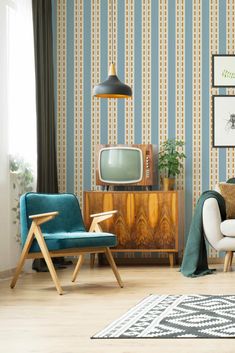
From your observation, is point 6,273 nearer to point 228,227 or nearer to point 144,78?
point 228,227

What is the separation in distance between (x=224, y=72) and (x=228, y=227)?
1.84 metres

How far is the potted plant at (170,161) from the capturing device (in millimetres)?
7137

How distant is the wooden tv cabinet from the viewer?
6.95 meters

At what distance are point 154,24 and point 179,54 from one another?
401mm

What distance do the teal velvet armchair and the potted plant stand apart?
146cm

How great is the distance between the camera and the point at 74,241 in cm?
516

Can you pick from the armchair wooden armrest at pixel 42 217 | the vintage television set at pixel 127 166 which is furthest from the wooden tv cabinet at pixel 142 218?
the armchair wooden armrest at pixel 42 217

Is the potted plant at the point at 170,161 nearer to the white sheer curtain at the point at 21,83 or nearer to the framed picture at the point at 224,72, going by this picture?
the framed picture at the point at 224,72

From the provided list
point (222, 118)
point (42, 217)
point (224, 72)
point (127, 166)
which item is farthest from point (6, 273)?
point (224, 72)

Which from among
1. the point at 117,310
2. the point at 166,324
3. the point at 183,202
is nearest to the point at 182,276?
Answer: the point at 183,202

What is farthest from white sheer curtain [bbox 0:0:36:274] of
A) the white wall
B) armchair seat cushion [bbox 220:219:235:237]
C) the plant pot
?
armchair seat cushion [bbox 220:219:235:237]

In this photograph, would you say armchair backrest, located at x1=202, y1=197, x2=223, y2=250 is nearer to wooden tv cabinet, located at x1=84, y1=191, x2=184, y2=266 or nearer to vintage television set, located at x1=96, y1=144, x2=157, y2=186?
wooden tv cabinet, located at x1=84, y1=191, x2=184, y2=266

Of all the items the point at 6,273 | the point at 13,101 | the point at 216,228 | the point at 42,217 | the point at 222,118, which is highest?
the point at 13,101

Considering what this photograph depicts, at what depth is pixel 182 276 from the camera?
6.05 m
